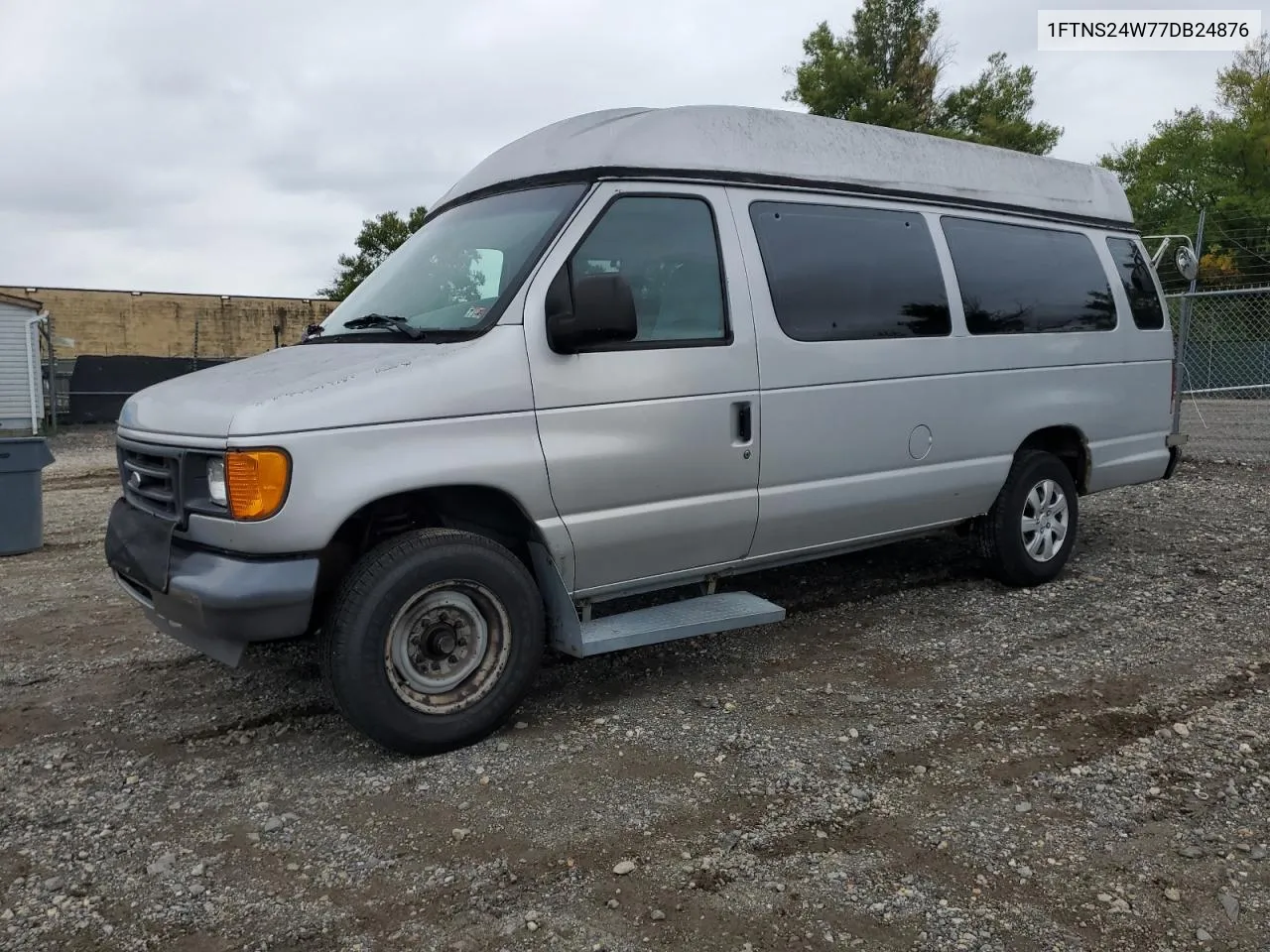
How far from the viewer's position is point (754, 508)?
4.57m

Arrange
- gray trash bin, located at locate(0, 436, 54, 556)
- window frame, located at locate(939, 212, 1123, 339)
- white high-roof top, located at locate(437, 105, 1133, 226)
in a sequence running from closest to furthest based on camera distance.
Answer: white high-roof top, located at locate(437, 105, 1133, 226), window frame, located at locate(939, 212, 1123, 339), gray trash bin, located at locate(0, 436, 54, 556)

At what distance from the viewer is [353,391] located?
3.56 m

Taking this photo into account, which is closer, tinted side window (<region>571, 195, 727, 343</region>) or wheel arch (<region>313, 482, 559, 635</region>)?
wheel arch (<region>313, 482, 559, 635</region>)

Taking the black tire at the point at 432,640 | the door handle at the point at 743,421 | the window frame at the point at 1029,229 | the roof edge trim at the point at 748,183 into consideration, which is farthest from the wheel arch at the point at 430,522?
the window frame at the point at 1029,229

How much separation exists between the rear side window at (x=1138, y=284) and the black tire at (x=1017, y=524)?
1294 millimetres

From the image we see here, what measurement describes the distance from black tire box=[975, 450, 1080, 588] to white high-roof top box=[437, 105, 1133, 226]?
5.17 feet

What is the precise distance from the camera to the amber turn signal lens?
339 cm

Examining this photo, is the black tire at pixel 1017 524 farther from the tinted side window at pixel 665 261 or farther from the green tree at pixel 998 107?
the green tree at pixel 998 107

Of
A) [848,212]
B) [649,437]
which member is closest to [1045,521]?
[848,212]

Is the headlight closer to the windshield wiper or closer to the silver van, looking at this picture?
the silver van

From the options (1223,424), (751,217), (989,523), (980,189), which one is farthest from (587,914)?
(1223,424)

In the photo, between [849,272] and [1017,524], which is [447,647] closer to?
[849,272]

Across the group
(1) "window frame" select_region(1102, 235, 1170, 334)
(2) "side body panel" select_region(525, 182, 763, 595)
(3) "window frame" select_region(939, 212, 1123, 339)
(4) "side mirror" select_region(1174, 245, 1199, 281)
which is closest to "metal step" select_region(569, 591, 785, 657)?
(2) "side body panel" select_region(525, 182, 763, 595)

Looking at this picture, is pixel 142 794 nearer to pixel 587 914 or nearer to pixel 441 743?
pixel 441 743
